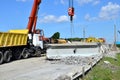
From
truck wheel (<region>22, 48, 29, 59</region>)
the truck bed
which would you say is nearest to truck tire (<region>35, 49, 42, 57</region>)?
truck wheel (<region>22, 48, 29, 59</region>)

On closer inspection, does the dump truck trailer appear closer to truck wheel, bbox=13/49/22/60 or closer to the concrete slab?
truck wheel, bbox=13/49/22/60

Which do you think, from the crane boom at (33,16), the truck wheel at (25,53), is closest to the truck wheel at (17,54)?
the truck wheel at (25,53)

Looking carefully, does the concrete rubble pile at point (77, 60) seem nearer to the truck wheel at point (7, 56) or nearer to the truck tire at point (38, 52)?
the truck wheel at point (7, 56)

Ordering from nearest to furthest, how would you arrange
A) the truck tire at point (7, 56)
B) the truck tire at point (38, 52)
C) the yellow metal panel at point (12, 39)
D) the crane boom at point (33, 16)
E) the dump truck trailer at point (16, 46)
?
the yellow metal panel at point (12, 39) → the dump truck trailer at point (16, 46) → the truck tire at point (7, 56) → the truck tire at point (38, 52) → the crane boom at point (33, 16)

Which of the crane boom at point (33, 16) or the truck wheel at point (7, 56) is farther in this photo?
the crane boom at point (33, 16)

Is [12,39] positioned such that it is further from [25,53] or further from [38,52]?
[38,52]

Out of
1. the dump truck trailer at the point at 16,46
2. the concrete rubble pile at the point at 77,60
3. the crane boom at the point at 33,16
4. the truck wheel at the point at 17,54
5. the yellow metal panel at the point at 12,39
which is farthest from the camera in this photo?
the crane boom at the point at 33,16

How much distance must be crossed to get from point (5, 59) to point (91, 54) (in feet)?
21.0

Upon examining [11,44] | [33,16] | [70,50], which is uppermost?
[33,16]

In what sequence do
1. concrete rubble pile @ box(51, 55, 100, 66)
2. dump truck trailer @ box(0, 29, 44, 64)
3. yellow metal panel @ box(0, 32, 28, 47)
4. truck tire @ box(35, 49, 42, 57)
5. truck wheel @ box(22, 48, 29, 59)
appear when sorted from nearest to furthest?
concrete rubble pile @ box(51, 55, 100, 66), yellow metal panel @ box(0, 32, 28, 47), dump truck trailer @ box(0, 29, 44, 64), truck wheel @ box(22, 48, 29, 59), truck tire @ box(35, 49, 42, 57)

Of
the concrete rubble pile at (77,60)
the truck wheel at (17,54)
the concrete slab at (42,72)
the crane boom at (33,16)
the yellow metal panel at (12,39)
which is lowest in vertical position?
the concrete slab at (42,72)

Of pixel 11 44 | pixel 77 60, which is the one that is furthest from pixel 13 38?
pixel 77 60

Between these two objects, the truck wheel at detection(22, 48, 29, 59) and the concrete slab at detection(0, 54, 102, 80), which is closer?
the concrete slab at detection(0, 54, 102, 80)

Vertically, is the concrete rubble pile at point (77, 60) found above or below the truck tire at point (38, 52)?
below
